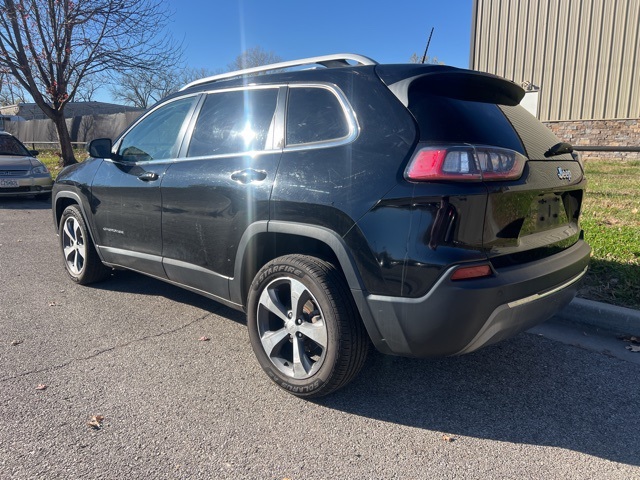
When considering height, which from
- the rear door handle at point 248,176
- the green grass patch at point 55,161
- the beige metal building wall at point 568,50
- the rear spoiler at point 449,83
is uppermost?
the beige metal building wall at point 568,50

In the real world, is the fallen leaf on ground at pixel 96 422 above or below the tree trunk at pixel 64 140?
below

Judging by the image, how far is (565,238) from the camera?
2.95 metres

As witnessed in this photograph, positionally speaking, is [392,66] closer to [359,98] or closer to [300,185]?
[359,98]

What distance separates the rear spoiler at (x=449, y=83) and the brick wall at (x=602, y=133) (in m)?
15.0

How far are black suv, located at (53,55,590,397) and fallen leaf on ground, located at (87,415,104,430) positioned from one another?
93 centimetres

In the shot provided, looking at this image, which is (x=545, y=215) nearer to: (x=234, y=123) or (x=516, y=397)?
(x=516, y=397)

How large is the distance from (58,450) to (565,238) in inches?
116

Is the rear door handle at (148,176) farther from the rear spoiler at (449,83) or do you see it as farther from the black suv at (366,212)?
the rear spoiler at (449,83)

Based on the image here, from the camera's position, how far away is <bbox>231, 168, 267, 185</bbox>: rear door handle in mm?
3041

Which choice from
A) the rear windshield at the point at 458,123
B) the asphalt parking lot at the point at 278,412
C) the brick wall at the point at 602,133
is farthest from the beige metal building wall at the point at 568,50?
the rear windshield at the point at 458,123

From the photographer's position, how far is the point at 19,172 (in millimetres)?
10781

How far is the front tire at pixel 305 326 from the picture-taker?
2.66 metres

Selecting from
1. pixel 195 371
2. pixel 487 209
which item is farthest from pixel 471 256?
pixel 195 371

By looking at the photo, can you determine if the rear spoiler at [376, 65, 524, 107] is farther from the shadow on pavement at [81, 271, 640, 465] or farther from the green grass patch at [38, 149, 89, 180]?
the green grass patch at [38, 149, 89, 180]
